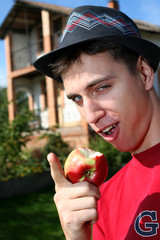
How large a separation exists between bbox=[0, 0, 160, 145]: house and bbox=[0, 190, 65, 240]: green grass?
5303 millimetres

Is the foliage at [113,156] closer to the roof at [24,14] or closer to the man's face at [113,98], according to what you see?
the man's face at [113,98]

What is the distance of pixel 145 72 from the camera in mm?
1427

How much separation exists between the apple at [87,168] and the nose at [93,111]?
214 mm

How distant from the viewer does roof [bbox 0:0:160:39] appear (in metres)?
12.6

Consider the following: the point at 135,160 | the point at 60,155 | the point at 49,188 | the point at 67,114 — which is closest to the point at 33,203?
the point at 49,188

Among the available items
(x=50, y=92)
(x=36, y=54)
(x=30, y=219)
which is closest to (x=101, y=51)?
(x=30, y=219)

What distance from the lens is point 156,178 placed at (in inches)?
49.2

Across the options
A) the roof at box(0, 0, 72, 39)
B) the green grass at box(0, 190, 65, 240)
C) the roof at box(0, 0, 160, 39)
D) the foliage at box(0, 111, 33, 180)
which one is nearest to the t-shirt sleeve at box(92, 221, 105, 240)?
the green grass at box(0, 190, 65, 240)

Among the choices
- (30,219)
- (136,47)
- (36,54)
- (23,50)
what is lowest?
(30,219)

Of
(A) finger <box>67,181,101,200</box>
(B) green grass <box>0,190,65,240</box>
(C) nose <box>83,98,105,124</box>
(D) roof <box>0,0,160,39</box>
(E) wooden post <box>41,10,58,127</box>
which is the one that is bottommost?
(B) green grass <box>0,190,65,240</box>

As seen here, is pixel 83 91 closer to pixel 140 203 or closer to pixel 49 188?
pixel 140 203

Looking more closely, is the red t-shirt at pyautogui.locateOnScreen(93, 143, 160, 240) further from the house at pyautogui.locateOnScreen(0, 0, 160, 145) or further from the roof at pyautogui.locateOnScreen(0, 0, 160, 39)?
the roof at pyautogui.locateOnScreen(0, 0, 160, 39)

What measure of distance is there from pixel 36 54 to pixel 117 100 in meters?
14.4

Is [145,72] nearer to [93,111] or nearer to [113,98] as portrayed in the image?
[113,98]
